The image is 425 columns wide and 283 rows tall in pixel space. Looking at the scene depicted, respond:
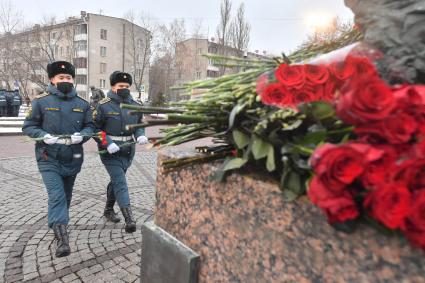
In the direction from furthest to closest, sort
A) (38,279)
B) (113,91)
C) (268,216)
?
Answer: (113,91)
(38,279)
(268,216)

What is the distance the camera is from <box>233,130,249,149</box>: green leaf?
4.62ft

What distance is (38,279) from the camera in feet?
9.21

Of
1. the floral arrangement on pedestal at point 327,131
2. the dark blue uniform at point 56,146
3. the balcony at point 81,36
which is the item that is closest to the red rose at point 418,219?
the floral arrangement on pedestal at point 327,131

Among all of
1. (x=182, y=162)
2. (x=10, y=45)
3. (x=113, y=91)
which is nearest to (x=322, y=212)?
(x=182, y=162)

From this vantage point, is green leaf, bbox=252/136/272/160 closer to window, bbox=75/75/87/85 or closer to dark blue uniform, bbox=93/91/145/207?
dark blue uniform, bbox=93/91/145/207

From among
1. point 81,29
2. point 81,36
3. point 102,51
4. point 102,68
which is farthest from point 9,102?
point 81,29

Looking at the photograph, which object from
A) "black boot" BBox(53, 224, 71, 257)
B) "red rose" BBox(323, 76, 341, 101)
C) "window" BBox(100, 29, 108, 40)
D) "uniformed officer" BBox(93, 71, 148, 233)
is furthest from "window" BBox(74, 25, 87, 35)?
"red rose" BBox(323, 76, 341, 101)

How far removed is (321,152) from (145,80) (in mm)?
49674

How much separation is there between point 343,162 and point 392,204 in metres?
0.16

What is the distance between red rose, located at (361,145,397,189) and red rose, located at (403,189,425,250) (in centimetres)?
8

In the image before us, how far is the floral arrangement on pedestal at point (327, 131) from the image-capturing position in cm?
91

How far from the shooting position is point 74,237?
11.9 ft

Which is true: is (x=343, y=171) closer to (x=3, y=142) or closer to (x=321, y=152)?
(x=321, y=152)

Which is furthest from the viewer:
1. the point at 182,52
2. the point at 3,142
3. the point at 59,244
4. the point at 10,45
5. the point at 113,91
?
the point at 182,52
